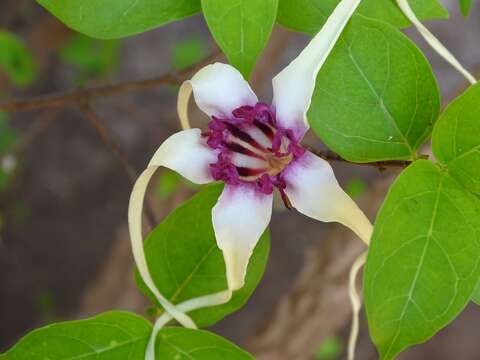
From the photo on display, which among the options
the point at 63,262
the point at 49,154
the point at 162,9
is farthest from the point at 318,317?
the point at 49,154

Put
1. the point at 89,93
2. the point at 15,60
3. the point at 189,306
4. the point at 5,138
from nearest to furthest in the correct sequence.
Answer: the point at 189,306 → the point at 89,93 → the point at 15,60 → the point at 5,138

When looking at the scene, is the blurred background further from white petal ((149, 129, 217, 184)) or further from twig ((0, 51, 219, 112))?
white petal ((149, 129, 217, 184))

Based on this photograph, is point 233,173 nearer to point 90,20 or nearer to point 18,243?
point 90,20

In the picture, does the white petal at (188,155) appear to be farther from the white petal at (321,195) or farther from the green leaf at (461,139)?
the green leaf at (461,139)

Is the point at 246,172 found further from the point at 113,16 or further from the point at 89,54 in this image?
the point at 89,54

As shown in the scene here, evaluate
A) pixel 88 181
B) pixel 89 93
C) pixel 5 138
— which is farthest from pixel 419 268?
pixel 88 181

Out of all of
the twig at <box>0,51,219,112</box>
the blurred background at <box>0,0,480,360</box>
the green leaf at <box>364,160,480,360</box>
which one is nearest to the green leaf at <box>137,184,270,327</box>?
the green leaf at <box>364,160,480,360</box>
